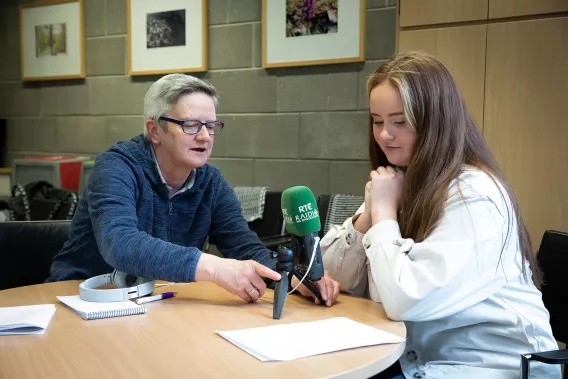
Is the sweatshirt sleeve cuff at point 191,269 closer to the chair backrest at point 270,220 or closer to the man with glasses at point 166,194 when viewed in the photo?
the man with glasses at point 166,194

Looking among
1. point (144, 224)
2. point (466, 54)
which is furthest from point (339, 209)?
point (144, 224)

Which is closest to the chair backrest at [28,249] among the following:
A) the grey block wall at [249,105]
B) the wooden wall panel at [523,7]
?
the grey block wall at [249,105]

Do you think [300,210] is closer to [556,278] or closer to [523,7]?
[556,278]

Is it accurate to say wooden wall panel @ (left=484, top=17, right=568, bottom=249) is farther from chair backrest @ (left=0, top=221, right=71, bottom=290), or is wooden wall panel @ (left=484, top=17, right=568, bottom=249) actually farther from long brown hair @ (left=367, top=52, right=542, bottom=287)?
chair backrest @ (left=0, top=221, right=71, bottom=290)

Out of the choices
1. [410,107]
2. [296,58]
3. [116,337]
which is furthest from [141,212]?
[296,58]

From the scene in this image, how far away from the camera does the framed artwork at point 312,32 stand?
353 cm

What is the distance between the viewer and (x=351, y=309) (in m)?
1.47

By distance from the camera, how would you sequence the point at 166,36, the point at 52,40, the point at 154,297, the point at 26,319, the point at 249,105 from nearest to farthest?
the point at 26,319, the point at 154,297, the point at 249,105, the point at 166,36, the point at 52,40

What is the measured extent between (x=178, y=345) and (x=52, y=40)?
170 inches

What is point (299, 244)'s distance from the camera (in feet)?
4.70

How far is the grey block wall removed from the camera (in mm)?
3635

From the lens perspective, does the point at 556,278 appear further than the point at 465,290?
Yes

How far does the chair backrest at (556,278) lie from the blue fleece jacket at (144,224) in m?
0.90

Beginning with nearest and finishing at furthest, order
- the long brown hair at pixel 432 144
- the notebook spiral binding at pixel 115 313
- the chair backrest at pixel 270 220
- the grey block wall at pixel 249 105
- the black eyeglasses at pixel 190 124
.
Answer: the notebook spiral binding at pixel 115 313
the long brown hair at pixel 432 144
the black eyeglasses at pixel 190 124
the chair backrest at pixel 270 220
the grey block wall at pixel 249 105
